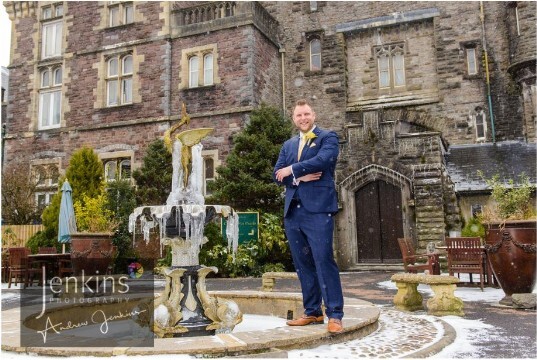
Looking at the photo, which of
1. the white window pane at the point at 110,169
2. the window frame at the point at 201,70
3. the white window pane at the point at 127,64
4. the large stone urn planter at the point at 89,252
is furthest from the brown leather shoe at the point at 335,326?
the white window pane at the point at 127,64

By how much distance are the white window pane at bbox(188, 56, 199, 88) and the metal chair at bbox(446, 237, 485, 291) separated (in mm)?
12128


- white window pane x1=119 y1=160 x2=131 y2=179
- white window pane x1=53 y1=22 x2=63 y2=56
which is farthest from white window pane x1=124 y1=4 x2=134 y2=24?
white window pane x1=119 y1=160 x2=131 y2=179

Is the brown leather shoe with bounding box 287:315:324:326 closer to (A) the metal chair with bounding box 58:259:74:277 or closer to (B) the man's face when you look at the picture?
(B) the man's face

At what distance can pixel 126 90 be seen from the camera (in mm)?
19516

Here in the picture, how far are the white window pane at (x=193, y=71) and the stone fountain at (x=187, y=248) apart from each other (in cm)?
1326

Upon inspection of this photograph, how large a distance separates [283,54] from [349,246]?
29.6 feet

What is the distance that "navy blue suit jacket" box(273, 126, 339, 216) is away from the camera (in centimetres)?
445

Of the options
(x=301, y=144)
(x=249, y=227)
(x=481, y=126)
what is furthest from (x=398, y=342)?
(x=481, y=126)

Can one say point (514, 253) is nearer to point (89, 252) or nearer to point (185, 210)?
point (185, 210)

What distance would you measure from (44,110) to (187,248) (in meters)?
17.9

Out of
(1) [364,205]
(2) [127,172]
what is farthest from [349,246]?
(2) [127,172]

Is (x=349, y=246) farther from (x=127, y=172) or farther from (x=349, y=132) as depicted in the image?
(x=127, y=172)

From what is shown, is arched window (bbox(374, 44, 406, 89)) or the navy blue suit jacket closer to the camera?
the navy blue suit jacket

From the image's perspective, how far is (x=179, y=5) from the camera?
19562 mm
